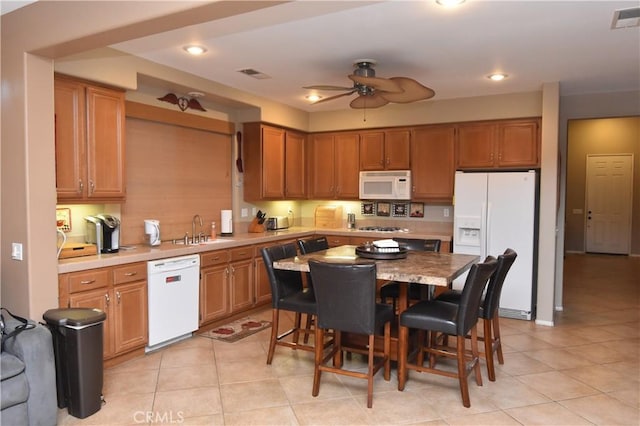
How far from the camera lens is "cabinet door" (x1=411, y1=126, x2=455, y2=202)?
18.4 feet

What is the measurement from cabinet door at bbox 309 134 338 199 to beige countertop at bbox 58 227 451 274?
2.07ft

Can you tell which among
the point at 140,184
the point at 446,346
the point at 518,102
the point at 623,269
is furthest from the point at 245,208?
the point at 623,269

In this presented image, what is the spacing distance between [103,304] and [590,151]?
1006 cm

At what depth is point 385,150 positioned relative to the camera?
6023 mm

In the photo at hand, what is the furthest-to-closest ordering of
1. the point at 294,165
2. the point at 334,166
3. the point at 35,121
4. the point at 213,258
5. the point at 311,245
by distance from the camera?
the point at 334,166 < the point at 294,165 < the point at 213,258 < the point at 311,245 < the point at 35,121

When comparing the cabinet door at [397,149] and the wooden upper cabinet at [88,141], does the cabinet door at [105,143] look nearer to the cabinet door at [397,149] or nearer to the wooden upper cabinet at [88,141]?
the wooden upper cabinet at [88,141]

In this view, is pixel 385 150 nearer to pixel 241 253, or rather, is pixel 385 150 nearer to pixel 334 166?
pixel 334 166

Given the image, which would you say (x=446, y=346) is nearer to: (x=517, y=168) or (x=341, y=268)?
(x=341, y=268)

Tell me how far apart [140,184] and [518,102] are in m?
4.24

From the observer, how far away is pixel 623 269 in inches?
322

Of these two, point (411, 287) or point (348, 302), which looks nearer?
point (348, 302)

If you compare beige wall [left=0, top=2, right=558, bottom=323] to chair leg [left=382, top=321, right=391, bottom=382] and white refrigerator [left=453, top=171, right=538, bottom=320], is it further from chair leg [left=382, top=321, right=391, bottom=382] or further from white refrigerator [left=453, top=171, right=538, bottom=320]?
white refrigerator [left=453, top=171, right=538, bottom=320]

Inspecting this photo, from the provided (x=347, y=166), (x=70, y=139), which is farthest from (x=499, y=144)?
(x=70, y=139)

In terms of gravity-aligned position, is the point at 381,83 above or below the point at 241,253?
above
